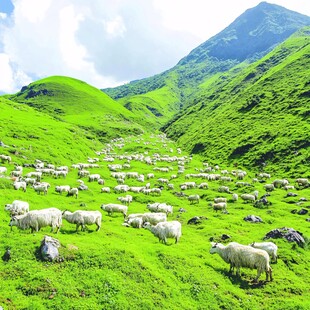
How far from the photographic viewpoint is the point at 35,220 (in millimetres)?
25062

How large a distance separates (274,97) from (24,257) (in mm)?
122244

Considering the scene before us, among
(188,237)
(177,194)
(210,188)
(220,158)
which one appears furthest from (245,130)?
(188,237)

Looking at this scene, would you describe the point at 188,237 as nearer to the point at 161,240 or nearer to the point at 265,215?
the point at 161,240

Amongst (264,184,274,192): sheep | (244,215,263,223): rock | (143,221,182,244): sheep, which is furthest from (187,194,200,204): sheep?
(143,221,182,244): sheep

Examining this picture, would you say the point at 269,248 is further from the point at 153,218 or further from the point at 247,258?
the point at 153,218

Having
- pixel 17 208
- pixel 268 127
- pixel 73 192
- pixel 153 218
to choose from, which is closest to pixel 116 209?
pixel 153 218

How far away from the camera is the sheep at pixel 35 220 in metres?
24.9

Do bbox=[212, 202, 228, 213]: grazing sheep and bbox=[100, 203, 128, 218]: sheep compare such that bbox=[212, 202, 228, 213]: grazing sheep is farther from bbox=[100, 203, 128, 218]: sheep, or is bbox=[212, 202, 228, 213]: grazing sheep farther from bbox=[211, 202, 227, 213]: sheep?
bbox=[100, 203, 128, 218]: sheep

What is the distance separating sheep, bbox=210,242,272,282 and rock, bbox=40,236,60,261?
1211 cm

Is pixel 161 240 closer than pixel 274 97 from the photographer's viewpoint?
Yes

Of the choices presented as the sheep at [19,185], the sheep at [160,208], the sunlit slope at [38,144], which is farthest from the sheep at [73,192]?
the sunlit slope at [38,144]

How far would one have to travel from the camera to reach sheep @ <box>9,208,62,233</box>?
24.9 metres

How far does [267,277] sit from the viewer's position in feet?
74.3

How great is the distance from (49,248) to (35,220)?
4.72 m
